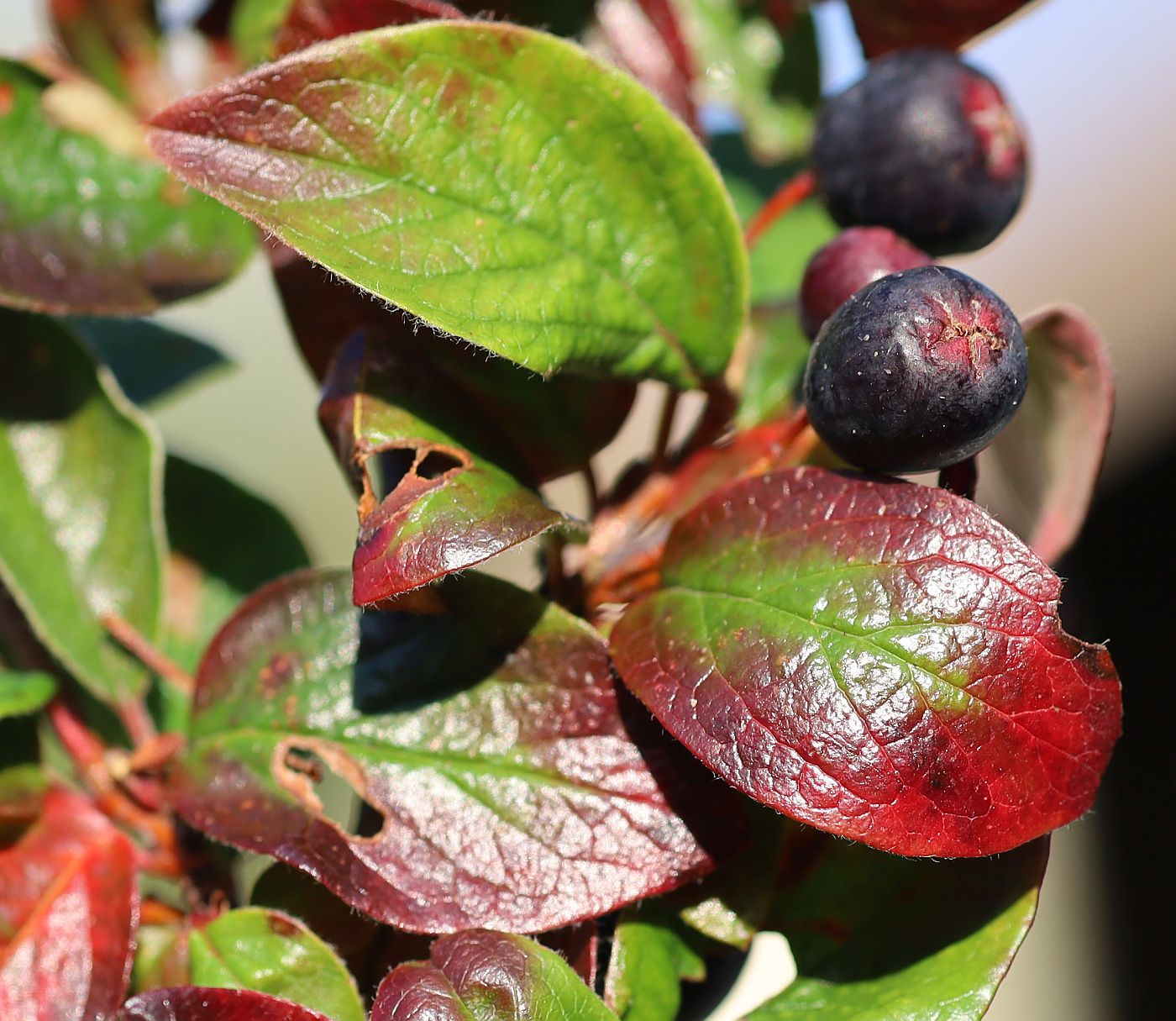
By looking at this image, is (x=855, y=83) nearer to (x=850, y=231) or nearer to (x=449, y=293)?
(x=850, y=231)

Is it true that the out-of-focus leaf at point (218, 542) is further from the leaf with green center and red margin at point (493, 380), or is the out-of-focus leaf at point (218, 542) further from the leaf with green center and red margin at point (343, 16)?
the leaf with green center and red margin at point (343, 16)

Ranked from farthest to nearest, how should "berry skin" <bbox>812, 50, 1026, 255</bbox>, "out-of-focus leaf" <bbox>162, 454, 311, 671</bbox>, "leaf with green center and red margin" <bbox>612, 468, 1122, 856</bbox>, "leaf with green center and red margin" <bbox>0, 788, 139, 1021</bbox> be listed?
"out-of-focus leaf" <bbox>162, 454, 311, 671</bbox> → "berry skin" <bbox>812, 50, 1026, 255</bbox> → "leaf with green center and red margin" <bbox>0, 788, 139, 1021</bbox> → "leaf with green center and red margin" <bbox>612, 468, 1122, 856</bbox>

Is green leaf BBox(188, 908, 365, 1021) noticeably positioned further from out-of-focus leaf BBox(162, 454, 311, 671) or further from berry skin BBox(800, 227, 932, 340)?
berry skin BBox(800, 227, 932, 340)

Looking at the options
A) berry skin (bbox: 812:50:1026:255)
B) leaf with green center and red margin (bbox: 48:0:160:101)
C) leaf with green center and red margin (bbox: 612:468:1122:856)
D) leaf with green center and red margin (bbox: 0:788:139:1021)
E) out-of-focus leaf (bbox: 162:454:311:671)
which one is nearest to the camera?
leaf with green center and red margin (bbox: 612:468:1122:856)

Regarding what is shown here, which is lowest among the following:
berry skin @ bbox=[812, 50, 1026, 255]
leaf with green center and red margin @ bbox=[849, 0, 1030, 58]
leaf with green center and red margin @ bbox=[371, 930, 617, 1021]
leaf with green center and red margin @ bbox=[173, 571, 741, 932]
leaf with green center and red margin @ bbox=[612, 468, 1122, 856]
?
leaf with green center and red margin @ bbox=[371, 930, 617, 1021]

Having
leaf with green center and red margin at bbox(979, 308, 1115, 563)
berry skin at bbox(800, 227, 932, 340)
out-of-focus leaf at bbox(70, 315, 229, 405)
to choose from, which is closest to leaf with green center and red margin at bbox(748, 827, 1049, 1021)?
leaf with green center and red margin at bbox(979, 308, 1115, 563)

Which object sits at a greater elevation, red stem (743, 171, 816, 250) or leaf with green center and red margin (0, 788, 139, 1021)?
red stem (743, 171, 816, 250)

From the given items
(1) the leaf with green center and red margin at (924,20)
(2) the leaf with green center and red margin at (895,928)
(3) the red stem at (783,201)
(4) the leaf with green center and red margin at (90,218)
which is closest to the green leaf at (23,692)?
(4) the leaf with green center and red margin at (90,218)

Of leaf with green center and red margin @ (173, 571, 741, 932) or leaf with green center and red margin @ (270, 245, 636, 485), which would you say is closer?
leaf with green center and red margin @ (173, 571, 741, 932)
